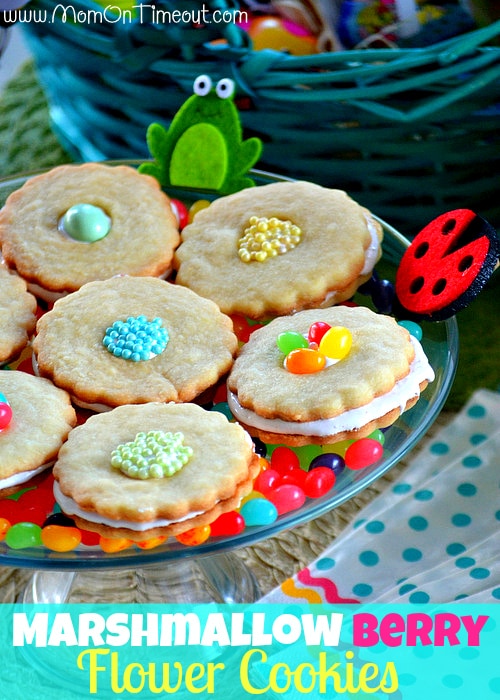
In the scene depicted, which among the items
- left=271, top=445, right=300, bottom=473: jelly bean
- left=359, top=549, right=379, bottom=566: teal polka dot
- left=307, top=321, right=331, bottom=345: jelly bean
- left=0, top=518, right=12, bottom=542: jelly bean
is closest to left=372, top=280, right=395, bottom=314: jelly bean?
left=307, top=321, right=331, bottom=345: jelly bean

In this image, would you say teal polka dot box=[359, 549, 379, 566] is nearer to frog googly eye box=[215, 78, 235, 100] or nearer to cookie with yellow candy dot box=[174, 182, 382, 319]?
cookie with yellow candy dot box=[174, 182, 382, 319]

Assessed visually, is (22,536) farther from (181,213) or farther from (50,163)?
(50,163)

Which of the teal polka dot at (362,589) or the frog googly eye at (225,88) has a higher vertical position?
the frog googly eye at (225,88)

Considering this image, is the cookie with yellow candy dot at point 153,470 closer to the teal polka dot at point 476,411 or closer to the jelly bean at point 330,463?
the jelly bean at point 330,463

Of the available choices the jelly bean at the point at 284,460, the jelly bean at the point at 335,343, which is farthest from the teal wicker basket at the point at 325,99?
the jelly bean at the point at 284,460

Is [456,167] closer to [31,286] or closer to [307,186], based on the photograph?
[307,186]

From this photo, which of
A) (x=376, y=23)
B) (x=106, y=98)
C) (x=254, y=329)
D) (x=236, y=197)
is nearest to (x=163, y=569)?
(x=254, y=329)
